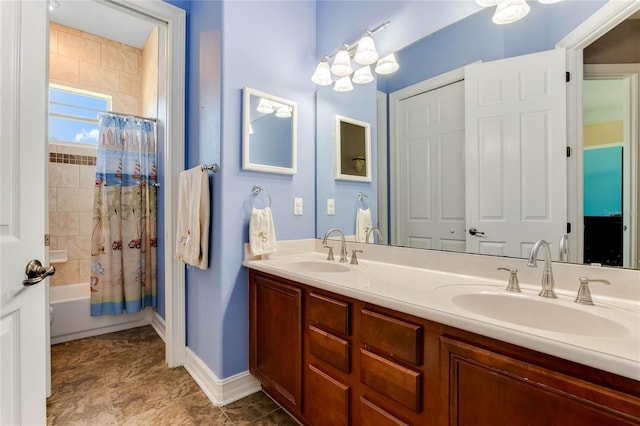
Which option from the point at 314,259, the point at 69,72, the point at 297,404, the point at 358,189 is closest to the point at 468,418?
the point at 297,404

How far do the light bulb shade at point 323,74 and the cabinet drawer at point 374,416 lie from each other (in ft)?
5.97

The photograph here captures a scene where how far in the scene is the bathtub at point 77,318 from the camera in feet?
8.04

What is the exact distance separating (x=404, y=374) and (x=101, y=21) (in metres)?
4.05

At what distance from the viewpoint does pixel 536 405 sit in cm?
69

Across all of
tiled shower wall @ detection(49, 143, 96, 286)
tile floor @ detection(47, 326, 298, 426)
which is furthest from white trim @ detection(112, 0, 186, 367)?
tiled shower wall @ detection(49, 143, 96, 286)

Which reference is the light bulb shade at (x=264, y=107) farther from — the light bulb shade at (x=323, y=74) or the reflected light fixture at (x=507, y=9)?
the reflected light fixture at (x=507, y=9)

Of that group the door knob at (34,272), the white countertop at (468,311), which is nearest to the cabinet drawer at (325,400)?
the white countertop at (468,311)

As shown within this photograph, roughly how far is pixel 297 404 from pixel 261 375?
Result: 0.35m

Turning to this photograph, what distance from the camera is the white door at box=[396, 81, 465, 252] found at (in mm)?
1415

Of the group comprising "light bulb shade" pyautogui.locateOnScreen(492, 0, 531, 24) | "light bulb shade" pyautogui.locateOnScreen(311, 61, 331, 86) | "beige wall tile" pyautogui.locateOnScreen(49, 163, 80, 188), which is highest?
"light bulb shade" pyautogui.locateOnScreen(311, 61, 331, 86)

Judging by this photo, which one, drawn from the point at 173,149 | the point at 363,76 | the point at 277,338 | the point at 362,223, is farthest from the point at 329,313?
the point at 173,149

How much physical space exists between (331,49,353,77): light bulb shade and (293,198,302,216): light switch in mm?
872

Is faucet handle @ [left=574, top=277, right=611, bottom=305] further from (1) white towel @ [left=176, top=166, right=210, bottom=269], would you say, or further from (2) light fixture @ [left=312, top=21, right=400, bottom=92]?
(1) white towel @ [left=176, top=166, right=210, bottom=269]

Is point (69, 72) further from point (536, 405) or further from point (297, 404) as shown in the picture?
point (536, 405)
